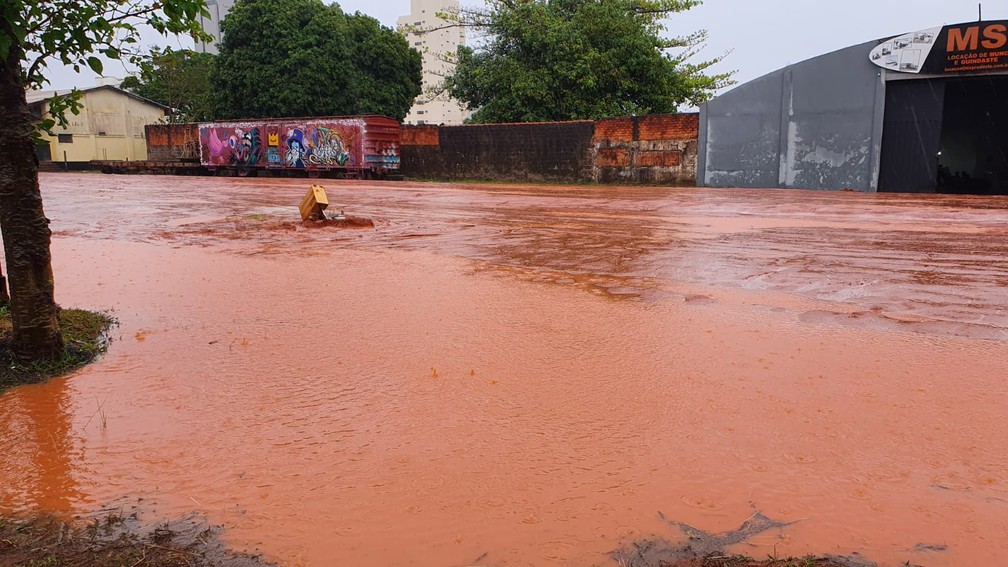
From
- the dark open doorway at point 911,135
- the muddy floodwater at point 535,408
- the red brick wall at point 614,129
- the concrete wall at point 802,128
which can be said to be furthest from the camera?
the red brick wall at point 614,129

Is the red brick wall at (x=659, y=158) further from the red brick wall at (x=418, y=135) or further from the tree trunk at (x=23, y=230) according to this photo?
the tree trunk at (x=23, y=230)

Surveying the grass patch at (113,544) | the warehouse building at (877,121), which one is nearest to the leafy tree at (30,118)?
the grass patch at (113,544)

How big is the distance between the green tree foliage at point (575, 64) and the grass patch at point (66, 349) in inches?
903

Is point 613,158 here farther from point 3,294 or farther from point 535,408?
point 535,408

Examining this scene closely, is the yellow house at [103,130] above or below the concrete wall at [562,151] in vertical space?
above

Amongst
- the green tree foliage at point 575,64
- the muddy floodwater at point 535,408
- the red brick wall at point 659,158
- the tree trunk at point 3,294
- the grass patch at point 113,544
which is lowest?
the grass patch at point 113,544

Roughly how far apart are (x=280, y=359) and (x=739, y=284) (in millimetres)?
3675

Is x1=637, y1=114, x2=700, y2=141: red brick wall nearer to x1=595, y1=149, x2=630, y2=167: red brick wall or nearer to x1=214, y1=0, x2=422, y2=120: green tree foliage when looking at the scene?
x1=595, y1=149, x2=630, y2=167: red brick wall

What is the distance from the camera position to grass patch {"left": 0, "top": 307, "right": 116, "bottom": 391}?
12.3 feet

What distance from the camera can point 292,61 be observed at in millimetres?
32031

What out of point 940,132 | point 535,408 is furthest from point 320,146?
point 535,408

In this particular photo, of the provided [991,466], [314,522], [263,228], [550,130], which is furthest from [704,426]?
[550,130]

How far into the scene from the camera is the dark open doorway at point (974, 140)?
67.6 ft

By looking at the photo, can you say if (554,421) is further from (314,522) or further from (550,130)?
(550,130)
